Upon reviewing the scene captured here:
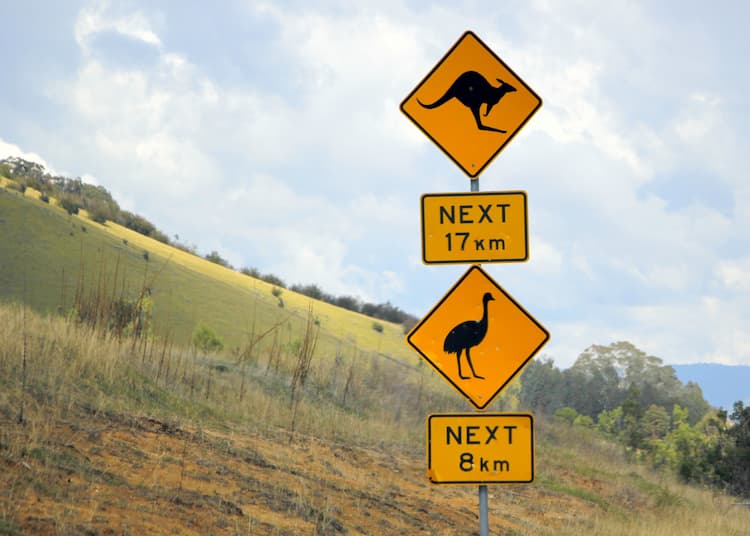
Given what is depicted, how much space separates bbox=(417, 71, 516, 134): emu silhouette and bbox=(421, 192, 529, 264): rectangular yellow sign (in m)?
0.77

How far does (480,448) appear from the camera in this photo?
5945mm

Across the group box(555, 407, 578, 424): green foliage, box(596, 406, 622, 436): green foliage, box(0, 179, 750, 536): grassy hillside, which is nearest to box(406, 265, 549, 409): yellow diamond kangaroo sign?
box(0, 179, 750, 536): grassy hillside

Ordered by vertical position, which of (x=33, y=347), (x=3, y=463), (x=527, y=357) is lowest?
(x=3, y=463)

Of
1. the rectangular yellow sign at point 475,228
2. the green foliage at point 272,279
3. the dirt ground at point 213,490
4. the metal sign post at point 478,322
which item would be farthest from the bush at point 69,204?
the rectangular yellow sign at point 475,228

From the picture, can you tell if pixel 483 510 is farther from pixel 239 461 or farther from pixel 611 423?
pixel 611 423

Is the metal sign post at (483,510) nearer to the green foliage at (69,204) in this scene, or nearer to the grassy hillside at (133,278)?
the grassy hillside at (133,278)

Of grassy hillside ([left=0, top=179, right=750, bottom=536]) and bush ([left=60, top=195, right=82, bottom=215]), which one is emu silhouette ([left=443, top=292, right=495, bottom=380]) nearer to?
grassy hillside ([left=0, top=179, right=750, bottom=536])

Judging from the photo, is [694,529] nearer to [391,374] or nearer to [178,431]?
[178,431]

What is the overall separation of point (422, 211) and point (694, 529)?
10.1 meters

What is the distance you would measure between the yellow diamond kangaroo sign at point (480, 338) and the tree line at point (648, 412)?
21.4m

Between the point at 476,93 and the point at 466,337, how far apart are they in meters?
2.04

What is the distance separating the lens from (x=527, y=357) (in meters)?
6.03

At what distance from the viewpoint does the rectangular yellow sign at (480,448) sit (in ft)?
19.3

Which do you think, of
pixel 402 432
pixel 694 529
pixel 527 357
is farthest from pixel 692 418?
pixel 527 357
